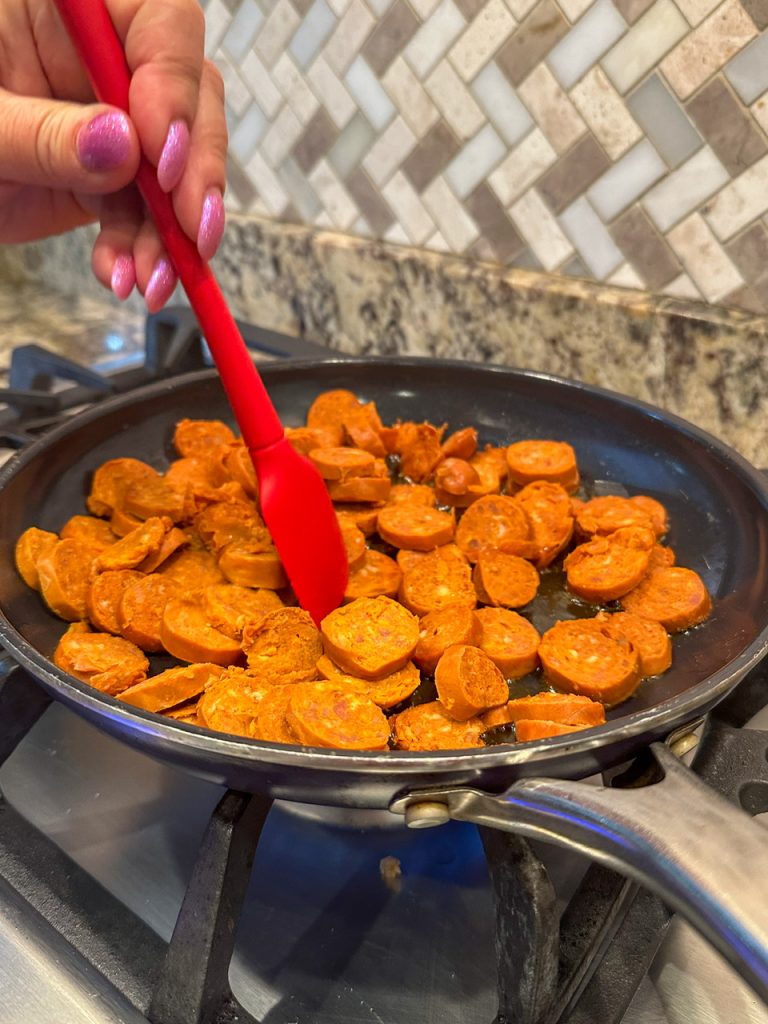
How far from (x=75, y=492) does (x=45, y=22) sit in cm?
50

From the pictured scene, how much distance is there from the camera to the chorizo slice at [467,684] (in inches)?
27.6

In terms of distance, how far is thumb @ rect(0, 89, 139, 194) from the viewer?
72cm

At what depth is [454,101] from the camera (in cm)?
123

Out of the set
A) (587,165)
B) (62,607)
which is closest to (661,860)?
(62,607)

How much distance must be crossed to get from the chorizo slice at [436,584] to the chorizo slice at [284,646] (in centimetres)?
10

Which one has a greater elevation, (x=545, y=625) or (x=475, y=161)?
(x=475, y=161)

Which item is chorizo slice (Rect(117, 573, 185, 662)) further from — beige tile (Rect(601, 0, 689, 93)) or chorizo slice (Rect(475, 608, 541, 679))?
beige tile (Rect(601, 0, 689, 93))

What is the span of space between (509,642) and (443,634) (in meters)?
0.06

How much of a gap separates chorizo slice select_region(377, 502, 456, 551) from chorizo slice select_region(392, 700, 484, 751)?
9.6 inches

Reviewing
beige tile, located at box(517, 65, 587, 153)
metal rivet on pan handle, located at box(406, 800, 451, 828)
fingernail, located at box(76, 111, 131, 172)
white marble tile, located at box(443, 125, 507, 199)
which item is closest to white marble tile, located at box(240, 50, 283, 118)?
white marble tile, located at box(443, 125, 507, 199)

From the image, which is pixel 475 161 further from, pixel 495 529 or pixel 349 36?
pixel 495 529

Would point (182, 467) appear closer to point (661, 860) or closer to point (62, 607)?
point (62, 607)

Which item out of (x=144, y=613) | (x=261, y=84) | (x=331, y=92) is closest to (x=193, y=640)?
(x=144, y=613)

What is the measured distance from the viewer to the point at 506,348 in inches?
51.1
